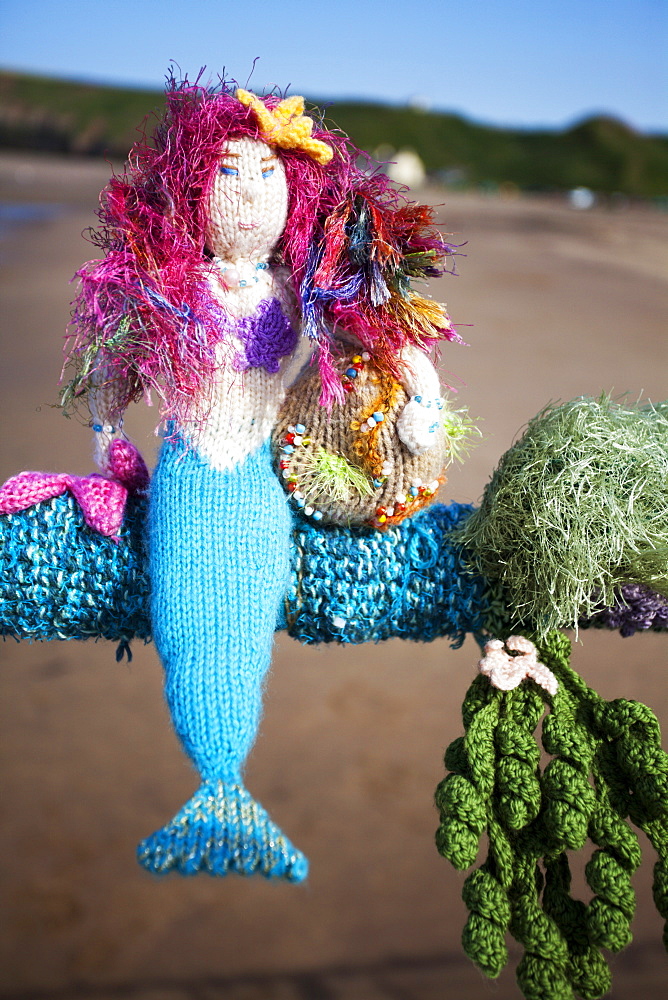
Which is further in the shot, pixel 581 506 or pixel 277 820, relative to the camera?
pixel 277 820

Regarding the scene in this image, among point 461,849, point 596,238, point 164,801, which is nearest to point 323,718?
point 164,801

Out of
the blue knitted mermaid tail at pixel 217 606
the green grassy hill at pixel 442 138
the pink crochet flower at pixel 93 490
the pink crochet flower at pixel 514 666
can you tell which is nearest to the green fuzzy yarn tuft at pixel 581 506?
the pink crochet flower at pixel 514 666

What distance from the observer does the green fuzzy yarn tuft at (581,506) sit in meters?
0.46

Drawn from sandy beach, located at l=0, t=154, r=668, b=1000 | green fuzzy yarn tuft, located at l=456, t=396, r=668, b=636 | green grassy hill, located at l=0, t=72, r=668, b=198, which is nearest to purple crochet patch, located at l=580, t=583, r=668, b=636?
green fuzzy yarn tuft, located at l=456, t=396, r=668, b=636

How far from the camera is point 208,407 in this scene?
1.61ft

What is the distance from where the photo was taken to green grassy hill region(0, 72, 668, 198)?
39.0ft

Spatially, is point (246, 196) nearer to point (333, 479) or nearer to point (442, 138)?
point (333, 479)

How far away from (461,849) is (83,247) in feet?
26.6

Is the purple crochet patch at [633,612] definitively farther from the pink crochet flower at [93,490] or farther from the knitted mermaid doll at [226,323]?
the pink crochet flower at [93,490]

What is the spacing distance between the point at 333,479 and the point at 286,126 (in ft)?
0.74

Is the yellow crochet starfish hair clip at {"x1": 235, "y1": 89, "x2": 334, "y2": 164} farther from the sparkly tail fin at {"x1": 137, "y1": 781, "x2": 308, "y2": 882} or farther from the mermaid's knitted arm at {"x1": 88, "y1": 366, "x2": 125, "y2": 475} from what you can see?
the sparkly tail fin at {"x1": 137, "y1": 781, "x2": 308, "y2": 882}

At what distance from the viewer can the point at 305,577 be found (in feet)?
1.74

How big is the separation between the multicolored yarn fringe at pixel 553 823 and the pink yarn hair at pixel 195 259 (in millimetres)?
251

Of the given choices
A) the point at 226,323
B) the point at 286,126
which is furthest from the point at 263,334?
the point at 286,126
